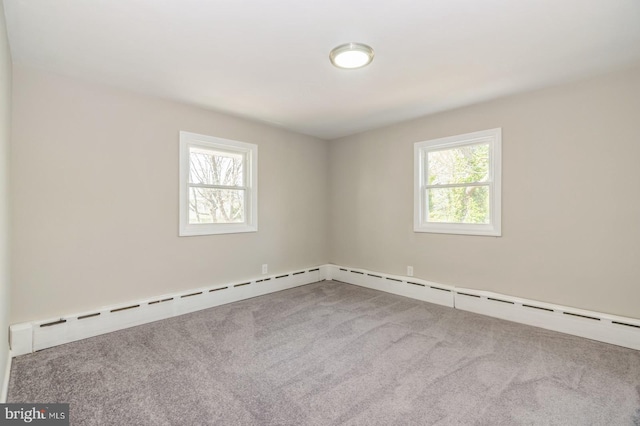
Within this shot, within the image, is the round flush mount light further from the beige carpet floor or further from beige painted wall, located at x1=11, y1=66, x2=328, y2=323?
the beige carpet floor

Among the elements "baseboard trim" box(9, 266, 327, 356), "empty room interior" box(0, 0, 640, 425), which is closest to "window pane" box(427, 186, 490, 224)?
"empty room interior" box(0, 0, 640, 425)

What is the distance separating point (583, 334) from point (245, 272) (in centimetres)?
374

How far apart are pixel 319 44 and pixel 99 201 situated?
2.53m

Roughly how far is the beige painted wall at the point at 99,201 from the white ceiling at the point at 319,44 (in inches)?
10.5

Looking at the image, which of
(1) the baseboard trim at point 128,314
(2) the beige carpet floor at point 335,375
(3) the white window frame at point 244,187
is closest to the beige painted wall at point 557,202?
(2) the beige carpet floor at point 335,375

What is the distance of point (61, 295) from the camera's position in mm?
2672

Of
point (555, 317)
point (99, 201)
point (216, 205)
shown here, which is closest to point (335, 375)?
point (555, 317)

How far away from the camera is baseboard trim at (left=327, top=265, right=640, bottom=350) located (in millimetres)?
2570

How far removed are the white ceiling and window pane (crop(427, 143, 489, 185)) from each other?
682 mm

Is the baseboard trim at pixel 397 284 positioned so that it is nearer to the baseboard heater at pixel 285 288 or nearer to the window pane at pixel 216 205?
the baseboard heater at pixel 285 288

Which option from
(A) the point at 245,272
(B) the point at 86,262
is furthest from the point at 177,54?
(A) the point at 245,272

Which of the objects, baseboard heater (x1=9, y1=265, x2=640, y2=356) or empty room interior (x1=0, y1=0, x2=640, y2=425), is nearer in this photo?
empty room interior (x1=0, y1=0, x2=640, y2=425)

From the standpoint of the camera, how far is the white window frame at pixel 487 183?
10.8 feet

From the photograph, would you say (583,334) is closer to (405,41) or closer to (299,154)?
(405,41)
